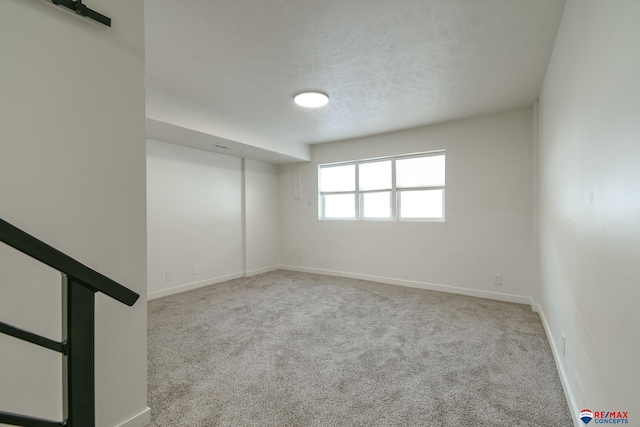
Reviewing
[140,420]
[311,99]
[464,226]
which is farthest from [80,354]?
[464,226]

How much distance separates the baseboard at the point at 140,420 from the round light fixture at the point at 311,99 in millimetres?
2957

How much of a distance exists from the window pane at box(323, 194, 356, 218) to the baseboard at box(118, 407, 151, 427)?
13.5 feet

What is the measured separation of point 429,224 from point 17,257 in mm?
4334

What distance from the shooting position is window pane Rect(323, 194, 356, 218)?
5266 mm

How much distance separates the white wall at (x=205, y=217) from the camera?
158 inches

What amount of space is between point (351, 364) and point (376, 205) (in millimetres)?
3160

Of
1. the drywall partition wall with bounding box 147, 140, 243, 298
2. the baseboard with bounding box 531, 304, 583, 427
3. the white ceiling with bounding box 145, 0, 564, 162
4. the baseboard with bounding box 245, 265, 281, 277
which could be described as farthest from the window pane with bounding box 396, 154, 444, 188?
the baseboard with bounding box 245, 265, 281, 277

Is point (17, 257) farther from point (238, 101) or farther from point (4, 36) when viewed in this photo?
point (238, 101)

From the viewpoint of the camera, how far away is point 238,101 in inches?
132

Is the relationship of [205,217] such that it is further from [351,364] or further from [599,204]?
[599,204]

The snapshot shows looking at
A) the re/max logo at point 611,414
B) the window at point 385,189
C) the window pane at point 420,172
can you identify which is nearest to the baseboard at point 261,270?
the window at point 385,189

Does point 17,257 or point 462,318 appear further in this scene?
point 462,318

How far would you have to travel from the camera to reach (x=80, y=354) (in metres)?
0.76

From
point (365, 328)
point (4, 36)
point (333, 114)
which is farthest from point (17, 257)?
point (333, 114)
